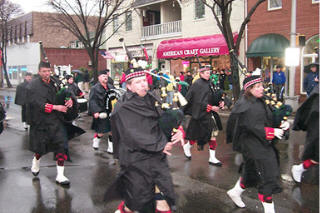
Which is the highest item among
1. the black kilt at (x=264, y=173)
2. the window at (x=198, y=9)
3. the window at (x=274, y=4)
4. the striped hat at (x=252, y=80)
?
the window at (x=198, y=9)

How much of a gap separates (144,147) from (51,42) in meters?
43.6

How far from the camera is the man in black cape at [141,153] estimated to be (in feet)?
11.7

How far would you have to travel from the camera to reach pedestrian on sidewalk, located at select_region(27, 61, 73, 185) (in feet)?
18.6

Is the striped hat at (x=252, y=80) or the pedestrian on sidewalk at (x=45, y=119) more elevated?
the striped hat at (x=252, y=80)

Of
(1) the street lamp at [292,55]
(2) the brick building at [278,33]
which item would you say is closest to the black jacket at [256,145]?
(1) the street lamp at [292,55]

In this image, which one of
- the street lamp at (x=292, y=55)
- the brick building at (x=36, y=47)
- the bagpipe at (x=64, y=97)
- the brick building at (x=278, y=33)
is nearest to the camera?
the bagpipe at (x=64, y=97)

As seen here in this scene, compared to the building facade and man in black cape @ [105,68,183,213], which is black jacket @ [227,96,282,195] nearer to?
man in black cape @ [105,68,183,213]

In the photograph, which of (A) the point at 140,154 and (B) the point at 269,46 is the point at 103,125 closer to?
(A) the point at 140,154

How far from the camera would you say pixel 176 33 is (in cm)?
2375

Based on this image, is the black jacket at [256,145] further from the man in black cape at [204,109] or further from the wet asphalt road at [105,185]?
the man in black cape at [204,109]

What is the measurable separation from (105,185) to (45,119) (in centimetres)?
151

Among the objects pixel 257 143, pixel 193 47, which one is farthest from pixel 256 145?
pixel 193 47

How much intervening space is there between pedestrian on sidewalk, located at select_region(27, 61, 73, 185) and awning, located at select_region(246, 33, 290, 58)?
13.9 m

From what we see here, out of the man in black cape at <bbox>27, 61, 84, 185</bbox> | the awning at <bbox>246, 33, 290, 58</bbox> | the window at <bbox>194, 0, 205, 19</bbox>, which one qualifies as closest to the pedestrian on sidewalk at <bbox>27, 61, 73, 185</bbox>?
the man in black cape at <bbox>27, 61, 84, 185</bbox>
